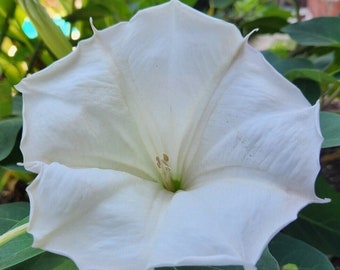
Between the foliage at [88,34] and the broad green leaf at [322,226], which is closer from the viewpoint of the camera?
the foliage at [88,34]

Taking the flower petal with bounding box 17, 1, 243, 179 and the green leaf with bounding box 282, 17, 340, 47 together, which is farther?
the green leaf with bounding box 282, 17, 340, 47

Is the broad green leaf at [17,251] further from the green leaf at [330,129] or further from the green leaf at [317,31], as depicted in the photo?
the green leaf at [317,31]

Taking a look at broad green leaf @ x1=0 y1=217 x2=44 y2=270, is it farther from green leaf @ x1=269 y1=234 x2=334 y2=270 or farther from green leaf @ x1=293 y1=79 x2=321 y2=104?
green leaf @ x1=293 y1=79 x2=321 y2=104

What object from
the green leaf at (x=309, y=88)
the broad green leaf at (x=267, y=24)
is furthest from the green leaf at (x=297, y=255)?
the broad green leaf at (x=267, y=24)

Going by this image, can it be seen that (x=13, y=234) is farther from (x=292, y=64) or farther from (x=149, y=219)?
(x=292, y=64)

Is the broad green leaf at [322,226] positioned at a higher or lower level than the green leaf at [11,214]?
lower

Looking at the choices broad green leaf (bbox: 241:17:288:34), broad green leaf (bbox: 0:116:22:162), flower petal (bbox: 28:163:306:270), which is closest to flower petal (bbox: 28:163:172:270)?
flower petal (bbox: 28:163:306:270)
